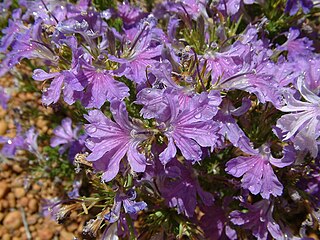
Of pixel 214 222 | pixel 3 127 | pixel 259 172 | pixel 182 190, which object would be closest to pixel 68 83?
pixel 182 190

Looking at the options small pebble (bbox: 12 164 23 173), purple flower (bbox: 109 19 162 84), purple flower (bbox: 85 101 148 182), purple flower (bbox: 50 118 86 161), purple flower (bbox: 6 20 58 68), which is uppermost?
purple flower (bbox: 6 20 58 68)

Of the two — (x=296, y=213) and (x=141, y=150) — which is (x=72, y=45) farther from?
(x=296, y=213)

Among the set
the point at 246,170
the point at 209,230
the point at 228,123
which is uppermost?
the point at 228,123

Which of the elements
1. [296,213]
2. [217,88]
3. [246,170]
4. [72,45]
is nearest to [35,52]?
[72,45]

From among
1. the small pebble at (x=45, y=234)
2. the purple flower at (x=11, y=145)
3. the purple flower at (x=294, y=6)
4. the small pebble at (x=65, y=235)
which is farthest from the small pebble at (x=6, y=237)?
the purple flower at (x=294, y=6)

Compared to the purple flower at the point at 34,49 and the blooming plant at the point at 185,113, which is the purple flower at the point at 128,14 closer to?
the blooming plant at the point at 185,113

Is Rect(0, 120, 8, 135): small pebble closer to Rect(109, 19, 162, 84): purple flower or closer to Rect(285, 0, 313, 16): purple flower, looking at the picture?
Rect(109, 19, 162, 84): purple flower

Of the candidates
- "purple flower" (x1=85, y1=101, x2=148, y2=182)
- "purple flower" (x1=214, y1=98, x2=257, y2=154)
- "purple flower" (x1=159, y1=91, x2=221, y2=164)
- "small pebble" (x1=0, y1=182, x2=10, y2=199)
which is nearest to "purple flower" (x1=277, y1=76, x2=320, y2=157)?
"purple flower" (x1=214, y1=98, x2=257, y2=154)
